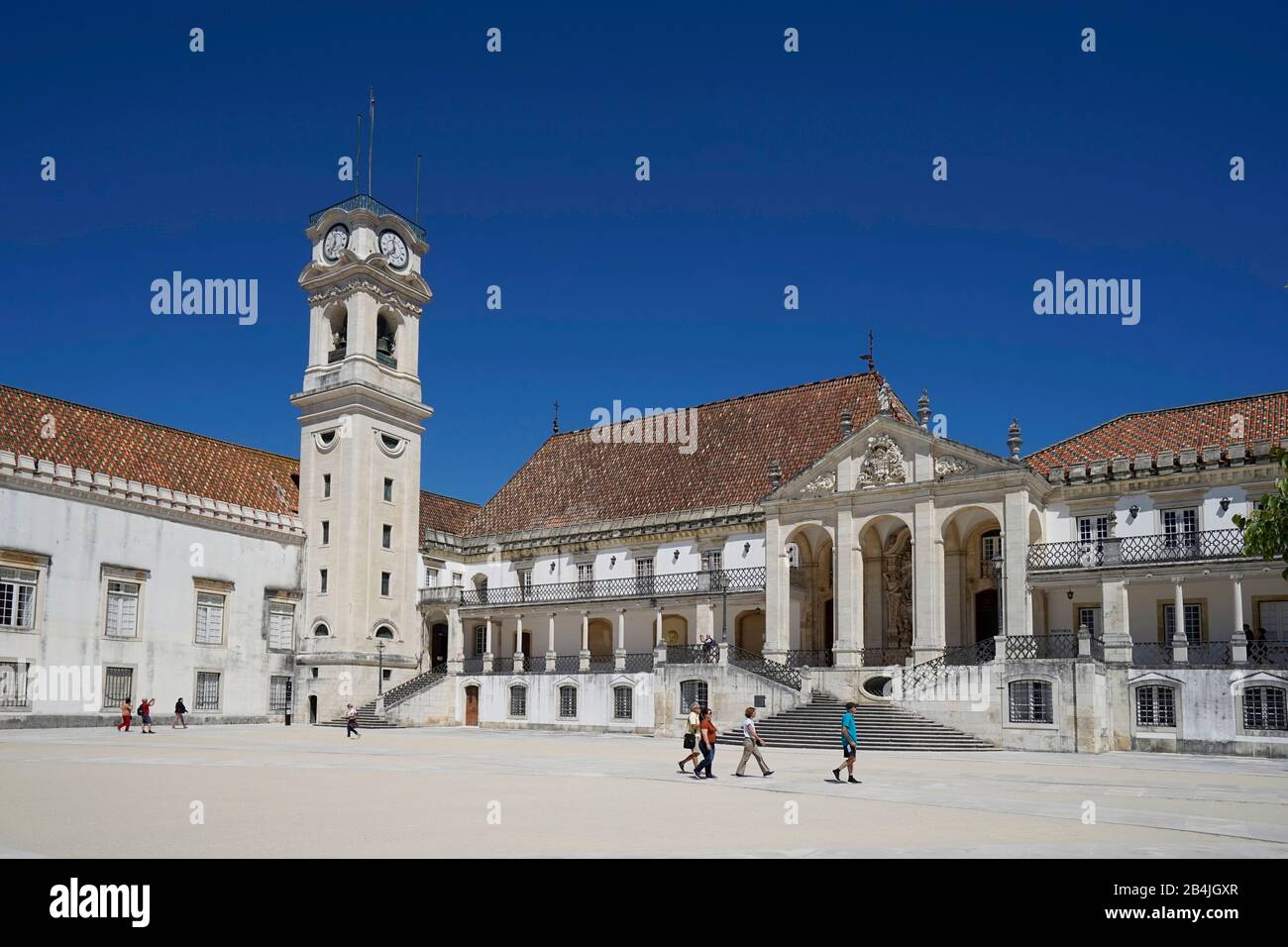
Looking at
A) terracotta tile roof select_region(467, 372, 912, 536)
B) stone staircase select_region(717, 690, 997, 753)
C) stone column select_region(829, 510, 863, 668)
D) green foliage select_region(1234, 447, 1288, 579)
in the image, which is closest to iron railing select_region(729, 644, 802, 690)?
stone column select_region(829, 510, 863, 668)

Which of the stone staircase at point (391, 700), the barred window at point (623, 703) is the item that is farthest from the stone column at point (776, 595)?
the stone staircase at point (391, 700)

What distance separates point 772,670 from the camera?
34.3 m

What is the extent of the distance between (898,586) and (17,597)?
1107 inches

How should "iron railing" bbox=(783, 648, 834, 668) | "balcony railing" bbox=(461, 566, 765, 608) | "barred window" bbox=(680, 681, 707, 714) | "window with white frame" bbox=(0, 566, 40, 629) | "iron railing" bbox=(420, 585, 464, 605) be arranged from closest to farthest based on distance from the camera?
"barred window" bbox=(680, 681, 707, 714) < "window with white frame" bbox=(0, 566, 40, 629) < "iron railing" bbox=(783, 648, 834, 668) < "balcony railing" bbox=(461, 566, 765, 608) < "iron railing" bbox=(420, 585, 464, 605)

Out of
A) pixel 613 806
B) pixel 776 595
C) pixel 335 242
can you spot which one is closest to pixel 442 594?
pixel 335 242

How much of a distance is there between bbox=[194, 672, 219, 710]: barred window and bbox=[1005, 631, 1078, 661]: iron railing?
28188mm

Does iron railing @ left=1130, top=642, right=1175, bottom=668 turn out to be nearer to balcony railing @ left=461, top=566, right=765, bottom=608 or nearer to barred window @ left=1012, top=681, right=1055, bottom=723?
barred window @ left=1012, top=681, right=1055, bottom=723

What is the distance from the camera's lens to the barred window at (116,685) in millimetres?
38094

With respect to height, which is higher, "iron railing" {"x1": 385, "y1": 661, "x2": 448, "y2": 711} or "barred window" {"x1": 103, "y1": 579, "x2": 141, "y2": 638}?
"barred window" {"x1": 103, "y1": 579, "x2": 141, "y2": 638}

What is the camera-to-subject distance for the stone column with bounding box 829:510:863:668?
34594 millimetres

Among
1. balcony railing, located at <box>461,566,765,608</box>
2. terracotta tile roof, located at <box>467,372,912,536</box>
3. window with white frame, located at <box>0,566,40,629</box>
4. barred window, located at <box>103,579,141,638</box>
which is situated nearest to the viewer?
window with white frame, located at <box>0,566,40,629</box>

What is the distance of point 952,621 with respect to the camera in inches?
1411

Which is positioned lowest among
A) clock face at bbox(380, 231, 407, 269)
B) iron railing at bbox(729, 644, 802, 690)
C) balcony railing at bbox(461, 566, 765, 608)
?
iron railing at bbox(729, 644, 802, 690)
